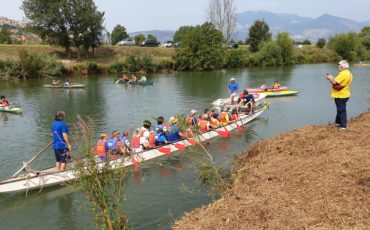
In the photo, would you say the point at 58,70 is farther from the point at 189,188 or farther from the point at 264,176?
the point at 264,176

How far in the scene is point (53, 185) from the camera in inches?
469

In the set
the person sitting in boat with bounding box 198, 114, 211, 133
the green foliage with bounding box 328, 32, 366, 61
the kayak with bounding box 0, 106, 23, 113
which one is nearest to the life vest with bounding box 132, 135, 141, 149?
the person sitting in boat with bounding box 198, 114, 211, 133

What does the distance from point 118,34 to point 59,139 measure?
90.3 metres

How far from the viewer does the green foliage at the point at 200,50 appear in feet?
199

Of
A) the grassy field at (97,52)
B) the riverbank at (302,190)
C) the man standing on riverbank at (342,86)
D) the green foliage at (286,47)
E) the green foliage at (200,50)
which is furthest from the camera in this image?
the green foliage at (286,47)

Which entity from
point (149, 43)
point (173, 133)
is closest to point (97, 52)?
Result: point (149, 43)

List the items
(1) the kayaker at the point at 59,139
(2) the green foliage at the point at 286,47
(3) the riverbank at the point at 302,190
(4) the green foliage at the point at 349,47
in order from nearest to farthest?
(3) the riverbank at the point at 302,190 < (1) the kayaker at the point at 59,139 < (2) the green foliage at the point at 286,47 < (4) the green foliage at the point at 349,47

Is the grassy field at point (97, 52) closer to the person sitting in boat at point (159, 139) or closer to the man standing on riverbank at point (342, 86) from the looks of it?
the person sitting in boat at point (159, 139)

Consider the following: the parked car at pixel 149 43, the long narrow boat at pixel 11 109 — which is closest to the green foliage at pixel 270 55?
the parked car at pixel 149 43

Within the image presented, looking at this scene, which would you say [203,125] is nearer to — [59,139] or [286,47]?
[59,139]

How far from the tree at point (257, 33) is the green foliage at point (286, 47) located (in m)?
12.1

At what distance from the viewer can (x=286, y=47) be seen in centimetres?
7181

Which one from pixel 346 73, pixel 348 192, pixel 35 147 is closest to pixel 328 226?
pixel 348 192

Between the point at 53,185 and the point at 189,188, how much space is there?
4.51 m
